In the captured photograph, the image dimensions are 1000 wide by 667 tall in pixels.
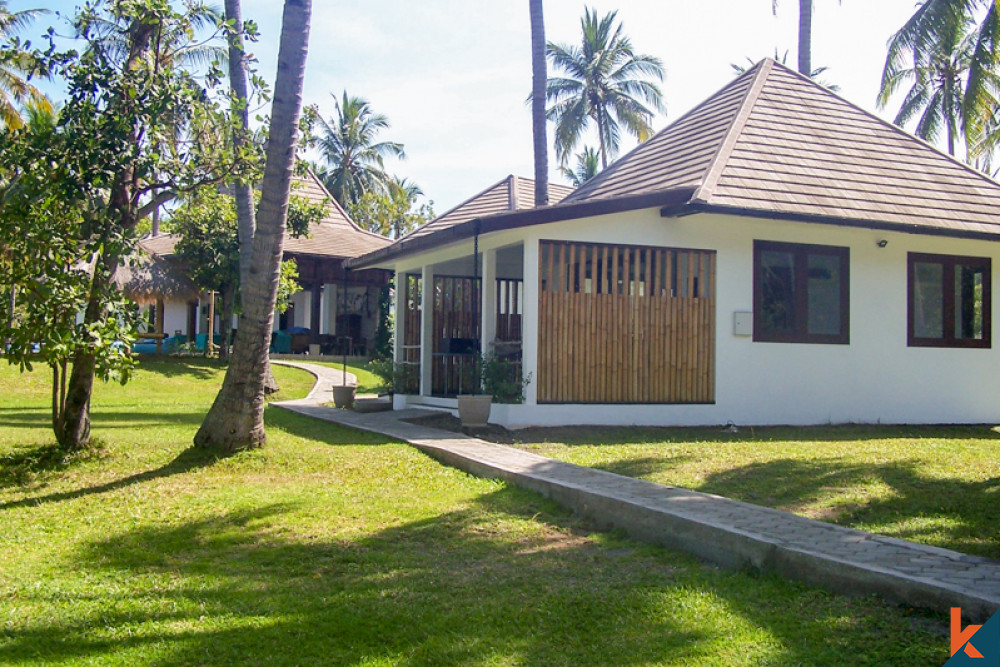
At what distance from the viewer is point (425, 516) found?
7379 mm

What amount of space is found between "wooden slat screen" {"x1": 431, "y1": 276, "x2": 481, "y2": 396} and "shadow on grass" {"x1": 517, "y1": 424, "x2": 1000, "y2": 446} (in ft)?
12.6

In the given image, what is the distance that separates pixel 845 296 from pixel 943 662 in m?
11.1

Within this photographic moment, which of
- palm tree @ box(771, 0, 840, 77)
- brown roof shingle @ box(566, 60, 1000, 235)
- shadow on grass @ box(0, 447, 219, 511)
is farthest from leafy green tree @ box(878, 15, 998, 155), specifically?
shadow on grass @ box(0, 447, 219, 511)

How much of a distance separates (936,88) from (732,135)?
74.8 feet

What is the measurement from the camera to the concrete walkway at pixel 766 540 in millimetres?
4715

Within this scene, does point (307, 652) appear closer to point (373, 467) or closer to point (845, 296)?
point (373, 467)

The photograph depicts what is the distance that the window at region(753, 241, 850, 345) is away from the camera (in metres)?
13.9

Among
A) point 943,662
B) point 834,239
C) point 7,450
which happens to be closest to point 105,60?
point 7,450

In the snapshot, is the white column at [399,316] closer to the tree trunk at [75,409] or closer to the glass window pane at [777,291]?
the glass window pane at [777,291]

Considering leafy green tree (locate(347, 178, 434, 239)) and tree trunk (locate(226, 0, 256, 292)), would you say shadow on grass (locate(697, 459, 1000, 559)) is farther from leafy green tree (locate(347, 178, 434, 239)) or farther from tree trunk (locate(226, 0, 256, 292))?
leafy green tree (locate(347, 178, 434, 239))

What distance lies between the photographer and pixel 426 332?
1589cm

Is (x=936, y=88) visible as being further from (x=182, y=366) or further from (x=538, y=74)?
(x=182, y=366)

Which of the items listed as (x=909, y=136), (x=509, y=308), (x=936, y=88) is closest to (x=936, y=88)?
(x=936, y=88)

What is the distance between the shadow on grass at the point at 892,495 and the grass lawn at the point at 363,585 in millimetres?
1631
